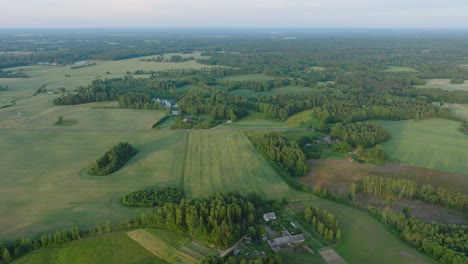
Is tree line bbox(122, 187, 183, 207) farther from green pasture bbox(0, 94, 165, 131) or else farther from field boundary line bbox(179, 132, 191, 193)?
green pasture bbox(0, 94, 165, 131)

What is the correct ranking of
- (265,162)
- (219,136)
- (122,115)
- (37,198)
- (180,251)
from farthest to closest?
(122,115)
(219,136)
(265,162)
(37,198)
(180,251)

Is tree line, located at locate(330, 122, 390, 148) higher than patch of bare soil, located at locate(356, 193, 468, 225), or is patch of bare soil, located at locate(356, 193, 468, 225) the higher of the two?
tree line, located at locate(330, 122, 390, 148)

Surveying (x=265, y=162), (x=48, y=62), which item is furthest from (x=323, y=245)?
(x=48, y=62)

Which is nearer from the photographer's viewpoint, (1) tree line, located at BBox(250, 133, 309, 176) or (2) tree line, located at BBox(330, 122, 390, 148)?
(1) tree line, located at BBox(250, 133, 309, 176)

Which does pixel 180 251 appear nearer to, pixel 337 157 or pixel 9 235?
pixel 9 235

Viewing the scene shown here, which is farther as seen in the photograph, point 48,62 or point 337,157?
point 48,62

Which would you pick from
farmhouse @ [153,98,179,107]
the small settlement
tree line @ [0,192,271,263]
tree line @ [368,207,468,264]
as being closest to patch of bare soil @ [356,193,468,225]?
tree line @ [368,207,468,264]

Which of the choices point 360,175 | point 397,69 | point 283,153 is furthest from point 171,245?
point 397,69
